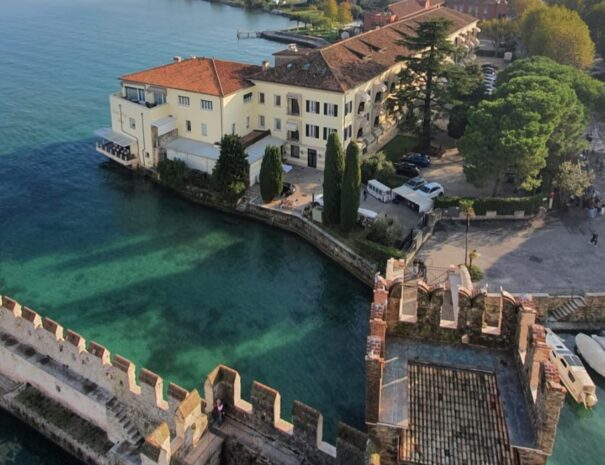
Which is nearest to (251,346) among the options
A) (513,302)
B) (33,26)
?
(513,302)

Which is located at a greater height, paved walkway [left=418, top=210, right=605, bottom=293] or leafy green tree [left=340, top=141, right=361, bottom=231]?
leafy green tree [left=340, top=141, right=361, bottom=231]

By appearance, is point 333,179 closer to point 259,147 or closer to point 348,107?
point 348,107

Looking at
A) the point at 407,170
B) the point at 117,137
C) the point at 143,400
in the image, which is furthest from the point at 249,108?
the point at 143,400

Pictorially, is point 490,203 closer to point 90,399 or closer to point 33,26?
point 90,399

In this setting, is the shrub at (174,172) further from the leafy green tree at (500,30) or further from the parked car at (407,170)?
the leafy green tree at (500,30)

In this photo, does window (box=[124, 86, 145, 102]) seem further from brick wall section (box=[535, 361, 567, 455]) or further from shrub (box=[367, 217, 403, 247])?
brick wall section (box=[535, 361, 567, 455])

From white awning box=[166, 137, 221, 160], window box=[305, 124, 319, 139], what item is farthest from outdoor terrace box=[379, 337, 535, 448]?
window box=[305, 124, 319, 139]
